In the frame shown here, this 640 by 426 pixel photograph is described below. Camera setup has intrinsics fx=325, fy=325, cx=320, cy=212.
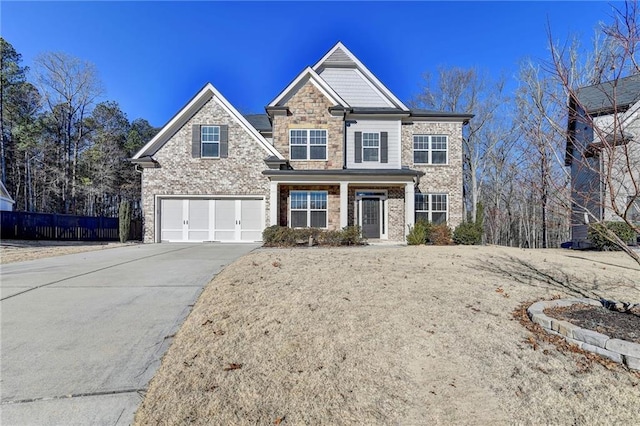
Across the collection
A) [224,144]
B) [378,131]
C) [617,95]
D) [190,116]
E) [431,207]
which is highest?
[190,116]

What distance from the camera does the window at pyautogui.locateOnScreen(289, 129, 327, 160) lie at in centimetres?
1565

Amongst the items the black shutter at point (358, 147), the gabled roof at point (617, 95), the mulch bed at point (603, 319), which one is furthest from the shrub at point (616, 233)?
the black shutter at point (358, 147)

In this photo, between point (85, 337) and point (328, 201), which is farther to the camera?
point (328, 201)

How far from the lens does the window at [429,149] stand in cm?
1667

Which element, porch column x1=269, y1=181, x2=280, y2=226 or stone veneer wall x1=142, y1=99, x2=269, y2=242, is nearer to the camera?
porch column x1=269, y1=181, x2=280, y2=226

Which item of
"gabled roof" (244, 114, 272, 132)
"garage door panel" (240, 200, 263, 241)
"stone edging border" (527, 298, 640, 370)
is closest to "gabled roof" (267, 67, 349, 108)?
"gabled roof" (244, 114, 272, 132)

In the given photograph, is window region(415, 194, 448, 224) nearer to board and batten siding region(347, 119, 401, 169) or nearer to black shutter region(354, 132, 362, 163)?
board and batten siding region(347, 119, 401, 169)

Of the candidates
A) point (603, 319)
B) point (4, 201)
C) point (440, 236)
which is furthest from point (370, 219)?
point (4, 201)

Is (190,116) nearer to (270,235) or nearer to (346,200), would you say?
(270,235)

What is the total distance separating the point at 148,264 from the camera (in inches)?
327

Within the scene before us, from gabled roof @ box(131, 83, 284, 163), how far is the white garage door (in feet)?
7.97

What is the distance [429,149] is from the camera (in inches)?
658

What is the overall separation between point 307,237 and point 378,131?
6.92m

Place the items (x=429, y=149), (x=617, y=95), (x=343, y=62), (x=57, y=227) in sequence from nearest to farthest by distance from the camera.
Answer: (x=617, y=95) < (x=429, y=149) < (x=343, y=62) < (x=57, y=227)
